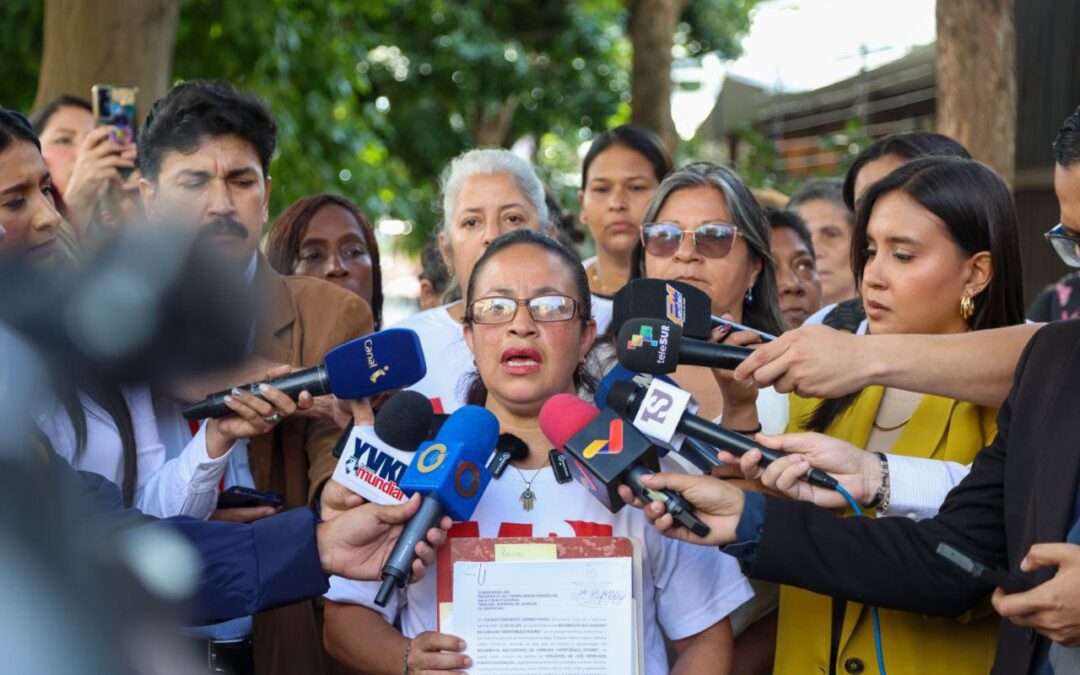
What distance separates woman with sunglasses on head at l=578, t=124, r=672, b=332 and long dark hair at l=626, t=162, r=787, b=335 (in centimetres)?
106

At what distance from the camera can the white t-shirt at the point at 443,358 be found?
401cm

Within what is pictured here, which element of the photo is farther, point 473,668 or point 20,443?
point 473,668

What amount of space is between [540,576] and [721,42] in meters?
19.2

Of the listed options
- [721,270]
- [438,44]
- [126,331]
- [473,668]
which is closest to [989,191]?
[721,270]

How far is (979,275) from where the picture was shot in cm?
346

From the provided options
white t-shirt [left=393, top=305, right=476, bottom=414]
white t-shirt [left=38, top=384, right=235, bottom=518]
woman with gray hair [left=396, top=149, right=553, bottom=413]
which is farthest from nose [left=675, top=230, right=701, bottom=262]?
white t-shirt [left=38, top=384, right=235, bottom=518]

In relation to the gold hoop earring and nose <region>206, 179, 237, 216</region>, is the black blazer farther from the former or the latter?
nose <region>206, 179, 237, 216</region>

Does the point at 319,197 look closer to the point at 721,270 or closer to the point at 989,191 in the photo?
the point at 721,270

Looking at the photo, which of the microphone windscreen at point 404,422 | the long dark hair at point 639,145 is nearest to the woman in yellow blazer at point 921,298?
the microphone windscreen at point 404,422

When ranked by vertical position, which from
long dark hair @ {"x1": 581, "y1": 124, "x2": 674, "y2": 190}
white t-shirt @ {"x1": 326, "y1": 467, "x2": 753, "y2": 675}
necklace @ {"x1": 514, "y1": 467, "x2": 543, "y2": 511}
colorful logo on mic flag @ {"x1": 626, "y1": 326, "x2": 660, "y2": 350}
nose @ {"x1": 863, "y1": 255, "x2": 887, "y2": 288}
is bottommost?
white t-shirt @ {"x1": 326, "y1": 467, "x2": 753, "y2": 675}

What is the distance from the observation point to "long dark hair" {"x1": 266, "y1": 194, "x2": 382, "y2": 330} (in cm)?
542

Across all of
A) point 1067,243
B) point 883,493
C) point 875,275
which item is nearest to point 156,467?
point 883,493

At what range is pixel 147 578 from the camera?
5.30 ft

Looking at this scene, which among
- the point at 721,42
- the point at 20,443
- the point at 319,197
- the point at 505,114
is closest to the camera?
the point at 20,443
